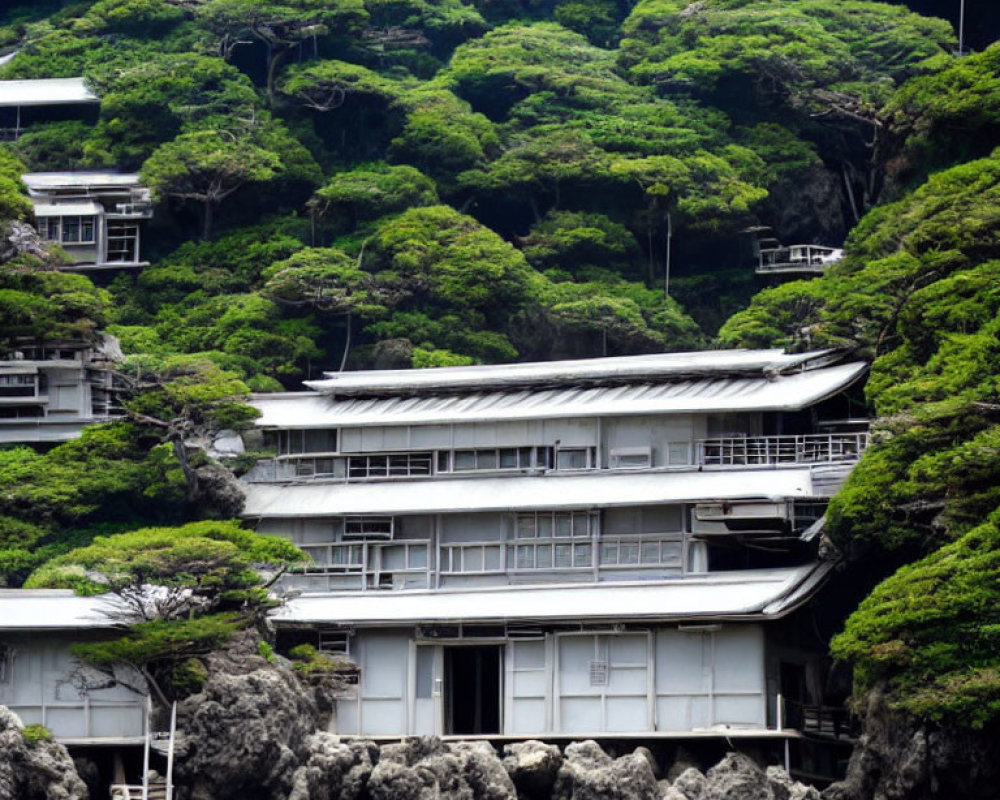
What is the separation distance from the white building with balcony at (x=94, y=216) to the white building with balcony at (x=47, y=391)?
973 cm

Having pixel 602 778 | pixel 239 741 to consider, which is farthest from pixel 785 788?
pixel 239 741

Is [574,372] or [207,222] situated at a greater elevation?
[207,222]

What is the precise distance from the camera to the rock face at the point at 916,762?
46688 mm

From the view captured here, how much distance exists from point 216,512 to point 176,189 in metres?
18.5

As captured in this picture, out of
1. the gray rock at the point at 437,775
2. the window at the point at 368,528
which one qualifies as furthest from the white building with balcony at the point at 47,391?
the gray rock at the point at 437,775

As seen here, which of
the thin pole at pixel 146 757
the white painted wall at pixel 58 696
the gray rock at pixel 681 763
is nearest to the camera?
the thin pole at pixel 146 757

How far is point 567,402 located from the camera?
59.4m

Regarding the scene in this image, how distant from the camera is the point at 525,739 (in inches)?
2125

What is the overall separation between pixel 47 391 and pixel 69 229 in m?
11.3

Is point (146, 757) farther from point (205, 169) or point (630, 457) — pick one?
point (205, 169)

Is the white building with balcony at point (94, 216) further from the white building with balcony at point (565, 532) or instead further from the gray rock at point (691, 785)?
the gray rock at point (691, 785)

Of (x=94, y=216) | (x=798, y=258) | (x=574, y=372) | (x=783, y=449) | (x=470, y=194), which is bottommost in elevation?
(x=783, y=449)

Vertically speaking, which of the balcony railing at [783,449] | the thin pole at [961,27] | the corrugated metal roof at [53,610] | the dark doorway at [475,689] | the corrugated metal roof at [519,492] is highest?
the thin pole at [961,27]

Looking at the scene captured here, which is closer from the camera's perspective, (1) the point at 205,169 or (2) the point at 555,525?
(2) the point at 555,525
